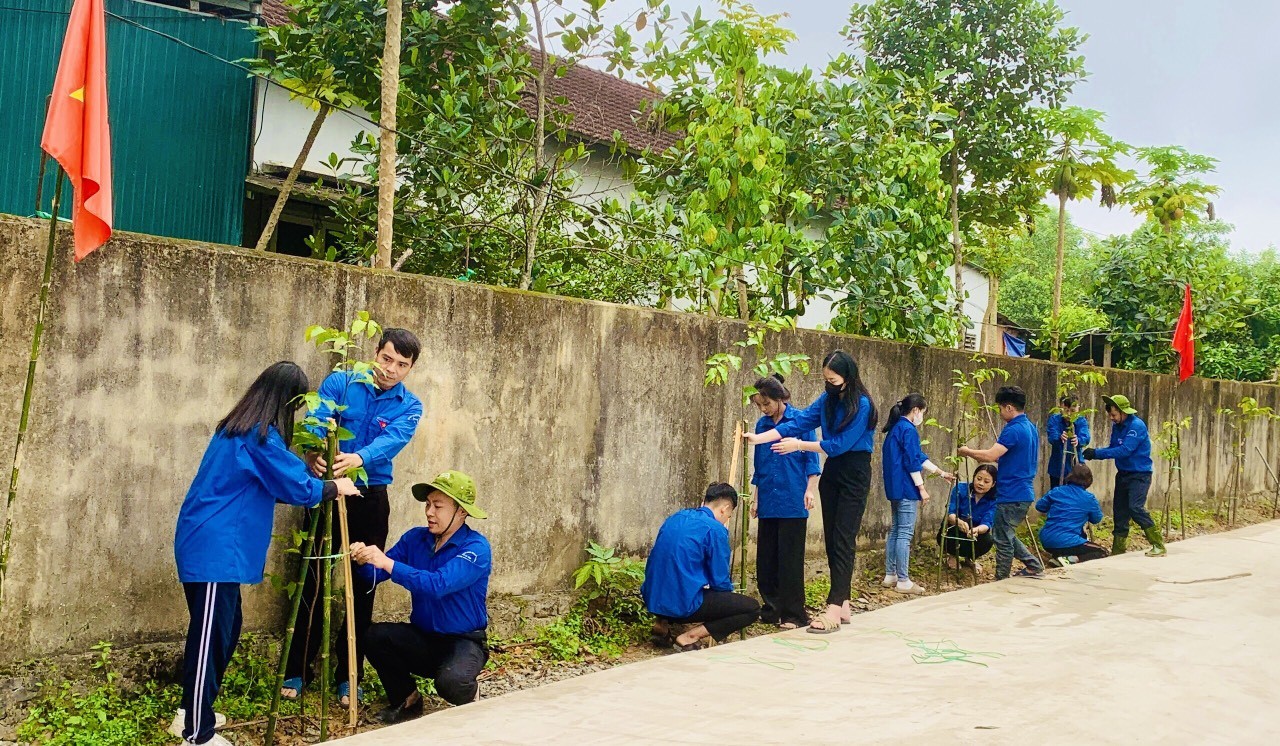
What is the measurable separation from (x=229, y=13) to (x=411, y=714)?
6565 mm

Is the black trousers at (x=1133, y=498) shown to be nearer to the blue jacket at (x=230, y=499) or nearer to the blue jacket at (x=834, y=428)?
the blue jacket at (x=834, y=428)

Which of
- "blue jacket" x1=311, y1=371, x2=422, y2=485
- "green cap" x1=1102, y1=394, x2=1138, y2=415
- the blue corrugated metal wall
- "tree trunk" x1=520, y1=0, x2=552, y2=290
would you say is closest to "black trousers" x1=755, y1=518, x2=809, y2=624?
"tree trunk" x1=520, y1=0, x2=552, y2=290

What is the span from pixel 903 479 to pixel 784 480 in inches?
69.9

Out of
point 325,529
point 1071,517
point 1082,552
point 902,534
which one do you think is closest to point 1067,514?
point 1071,517

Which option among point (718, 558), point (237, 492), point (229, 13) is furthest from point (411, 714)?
point (229, 13)

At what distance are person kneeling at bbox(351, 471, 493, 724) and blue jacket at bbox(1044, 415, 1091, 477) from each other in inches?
289

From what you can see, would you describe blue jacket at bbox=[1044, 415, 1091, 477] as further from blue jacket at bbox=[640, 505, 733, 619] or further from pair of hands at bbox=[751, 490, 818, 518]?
blue jacket at bbox=[640, 505, 733, 619]

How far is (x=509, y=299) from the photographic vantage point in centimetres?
557

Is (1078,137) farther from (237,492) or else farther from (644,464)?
(237,492)

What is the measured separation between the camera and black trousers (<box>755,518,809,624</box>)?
20.7 ft

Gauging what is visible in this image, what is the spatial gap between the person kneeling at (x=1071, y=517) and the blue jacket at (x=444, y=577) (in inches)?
249

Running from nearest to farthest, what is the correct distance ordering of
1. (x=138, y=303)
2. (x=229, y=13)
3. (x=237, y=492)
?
(x=237, y=492) → (x=138, y=303) → (x=229, y=13)

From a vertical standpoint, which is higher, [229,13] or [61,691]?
[229,13]

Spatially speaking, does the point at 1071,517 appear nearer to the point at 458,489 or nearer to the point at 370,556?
the point at 458,489
